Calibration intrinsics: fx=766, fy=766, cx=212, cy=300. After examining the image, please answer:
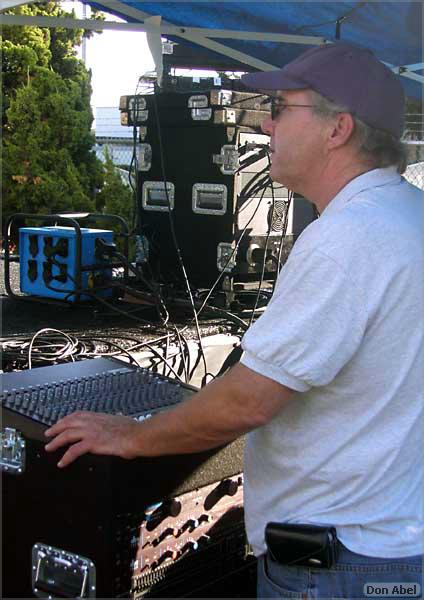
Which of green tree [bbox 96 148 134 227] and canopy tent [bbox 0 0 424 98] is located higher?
canopy tent [bbox 0 0 424 98]

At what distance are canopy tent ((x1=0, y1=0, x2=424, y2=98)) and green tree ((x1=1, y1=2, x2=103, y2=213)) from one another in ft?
17.7

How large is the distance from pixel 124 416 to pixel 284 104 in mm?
674

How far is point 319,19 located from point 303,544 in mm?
2427

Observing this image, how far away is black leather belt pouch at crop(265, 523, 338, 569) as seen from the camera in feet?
4.23

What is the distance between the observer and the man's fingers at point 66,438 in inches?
55.7

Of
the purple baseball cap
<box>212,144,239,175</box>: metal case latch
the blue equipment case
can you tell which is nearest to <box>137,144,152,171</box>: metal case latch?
<box>212,144,239,175</box>: metal case latch

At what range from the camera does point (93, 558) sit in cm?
144

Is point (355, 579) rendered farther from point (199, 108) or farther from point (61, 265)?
point (199, 108)

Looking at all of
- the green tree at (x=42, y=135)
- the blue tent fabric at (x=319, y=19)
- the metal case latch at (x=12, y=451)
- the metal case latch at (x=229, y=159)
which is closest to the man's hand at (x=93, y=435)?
the metal case latch at (x=12, y=451)

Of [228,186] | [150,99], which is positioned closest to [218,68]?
[150,99]

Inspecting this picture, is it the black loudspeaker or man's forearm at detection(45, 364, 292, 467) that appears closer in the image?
man's forearm at detection(45, 364, 292, 467)

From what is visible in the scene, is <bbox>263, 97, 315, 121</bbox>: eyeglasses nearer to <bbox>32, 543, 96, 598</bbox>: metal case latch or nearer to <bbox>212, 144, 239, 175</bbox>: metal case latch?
<bbox>32, 543, 96, 598</bbox>: metal case latch

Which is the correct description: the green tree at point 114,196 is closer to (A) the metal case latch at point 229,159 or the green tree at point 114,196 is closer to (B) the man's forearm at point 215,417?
(A) the metal case latch at point 229,159

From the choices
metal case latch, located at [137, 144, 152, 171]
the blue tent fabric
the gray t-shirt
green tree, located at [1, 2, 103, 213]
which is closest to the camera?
the gray t-shirt
